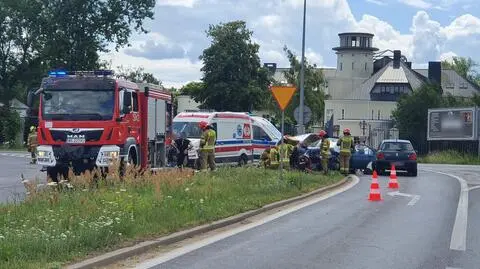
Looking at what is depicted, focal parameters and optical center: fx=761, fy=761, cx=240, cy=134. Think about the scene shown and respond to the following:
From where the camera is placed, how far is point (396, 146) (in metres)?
31.8

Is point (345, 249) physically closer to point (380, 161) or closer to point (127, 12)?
point (380, 161)

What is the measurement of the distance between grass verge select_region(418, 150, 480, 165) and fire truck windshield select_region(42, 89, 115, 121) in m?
35.6

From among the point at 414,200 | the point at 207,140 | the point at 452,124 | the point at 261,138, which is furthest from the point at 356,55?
the point at 414,200

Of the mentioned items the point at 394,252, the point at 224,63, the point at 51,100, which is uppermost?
the point at 224,63

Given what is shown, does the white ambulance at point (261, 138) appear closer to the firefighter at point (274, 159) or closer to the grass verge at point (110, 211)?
the firefighter at point (274, 159)

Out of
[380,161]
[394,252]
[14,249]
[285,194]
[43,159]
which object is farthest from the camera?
[380,161]

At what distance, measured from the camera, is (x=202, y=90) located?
76.2 metres

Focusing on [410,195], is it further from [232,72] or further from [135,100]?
[232,72]

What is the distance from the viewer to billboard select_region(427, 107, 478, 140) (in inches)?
2147

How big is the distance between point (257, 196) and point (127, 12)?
1986 inches

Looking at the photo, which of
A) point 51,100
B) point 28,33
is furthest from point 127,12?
point 51,100

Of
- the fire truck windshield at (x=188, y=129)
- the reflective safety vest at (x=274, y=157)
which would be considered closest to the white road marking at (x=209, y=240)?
the reflective safety vest at (x=274, y=157)

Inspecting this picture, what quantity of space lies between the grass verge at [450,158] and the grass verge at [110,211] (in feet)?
115

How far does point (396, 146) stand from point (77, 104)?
1586 centimetres
